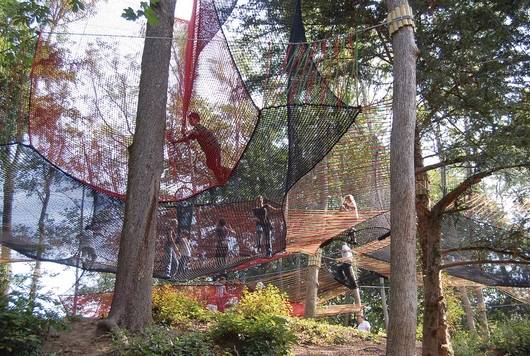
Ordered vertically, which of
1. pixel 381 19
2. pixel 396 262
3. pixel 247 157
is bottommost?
pixel 396 262

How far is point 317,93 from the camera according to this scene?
448cm

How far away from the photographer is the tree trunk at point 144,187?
4.00 meters

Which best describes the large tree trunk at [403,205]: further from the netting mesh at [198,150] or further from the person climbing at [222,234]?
the person climbing at [222,234]

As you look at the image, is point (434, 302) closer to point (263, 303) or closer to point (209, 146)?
point (263, 303)

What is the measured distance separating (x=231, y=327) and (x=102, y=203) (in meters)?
2.09

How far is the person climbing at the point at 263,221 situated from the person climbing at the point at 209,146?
442 millimetres

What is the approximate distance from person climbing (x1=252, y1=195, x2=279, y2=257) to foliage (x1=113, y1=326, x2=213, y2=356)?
1.58 meters

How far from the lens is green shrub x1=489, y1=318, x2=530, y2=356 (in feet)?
21.5

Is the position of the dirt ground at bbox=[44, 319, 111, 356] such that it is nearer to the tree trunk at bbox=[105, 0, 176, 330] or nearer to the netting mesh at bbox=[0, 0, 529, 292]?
the tree trunk at bbox=[105, 0, 176, 330]

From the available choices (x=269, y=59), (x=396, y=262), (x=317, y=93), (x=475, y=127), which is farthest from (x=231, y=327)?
(x=475, y=127)

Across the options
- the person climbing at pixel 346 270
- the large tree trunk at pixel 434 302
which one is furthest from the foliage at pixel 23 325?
the person climbing at pixel 346 270

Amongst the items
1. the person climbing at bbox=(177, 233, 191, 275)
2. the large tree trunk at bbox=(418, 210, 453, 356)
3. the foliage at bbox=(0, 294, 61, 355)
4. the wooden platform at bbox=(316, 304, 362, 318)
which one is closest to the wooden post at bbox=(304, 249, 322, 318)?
the wooden platform at bbox=(316, 304, 362, 318)

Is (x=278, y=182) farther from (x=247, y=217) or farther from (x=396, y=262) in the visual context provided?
(x=396, y=262)

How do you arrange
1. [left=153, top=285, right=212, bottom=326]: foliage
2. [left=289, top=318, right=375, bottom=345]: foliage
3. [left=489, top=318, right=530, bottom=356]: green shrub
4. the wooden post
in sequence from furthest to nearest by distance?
the wooden post → [left=489, top=318, right=530, bottom=356]: green shrub → [left=289, top=318, right=375, bottom=345]: foliage → [left=153, top=285, right=212, bottom=326]: foliage
